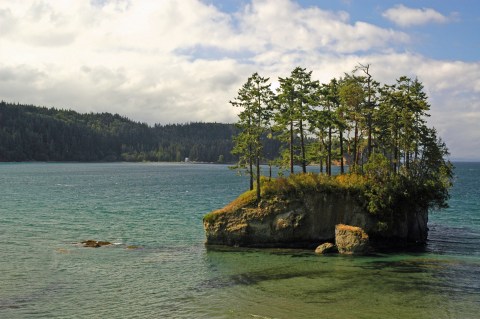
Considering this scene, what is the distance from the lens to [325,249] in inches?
1773

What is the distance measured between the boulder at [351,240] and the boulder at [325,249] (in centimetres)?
64

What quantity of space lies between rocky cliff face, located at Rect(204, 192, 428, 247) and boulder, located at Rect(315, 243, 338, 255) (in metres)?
2.44

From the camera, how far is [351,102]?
5447 centimetres

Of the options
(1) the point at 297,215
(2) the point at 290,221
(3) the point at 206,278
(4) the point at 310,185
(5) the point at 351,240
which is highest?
(4) the point at 310,185

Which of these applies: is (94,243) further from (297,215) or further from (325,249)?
(325,249)

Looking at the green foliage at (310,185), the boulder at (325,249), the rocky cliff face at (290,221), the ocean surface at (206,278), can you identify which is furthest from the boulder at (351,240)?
the green foliage at (310,185)

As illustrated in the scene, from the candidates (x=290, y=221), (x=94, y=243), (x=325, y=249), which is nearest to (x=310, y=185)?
(x=290, y=221)

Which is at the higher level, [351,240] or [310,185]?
[310,185]

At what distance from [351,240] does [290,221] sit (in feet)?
22.1

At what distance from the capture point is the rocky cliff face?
47531mm

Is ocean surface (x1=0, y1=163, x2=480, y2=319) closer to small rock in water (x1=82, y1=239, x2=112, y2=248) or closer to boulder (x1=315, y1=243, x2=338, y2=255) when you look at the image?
boulder (x1=315, y1=243, x2=338, y2=255)

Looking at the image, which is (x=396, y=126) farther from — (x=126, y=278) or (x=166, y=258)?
(x=126, y=278)

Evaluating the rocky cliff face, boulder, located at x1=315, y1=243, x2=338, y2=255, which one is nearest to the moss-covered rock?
the rocky cliff face

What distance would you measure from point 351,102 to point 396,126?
6752 millimetres
